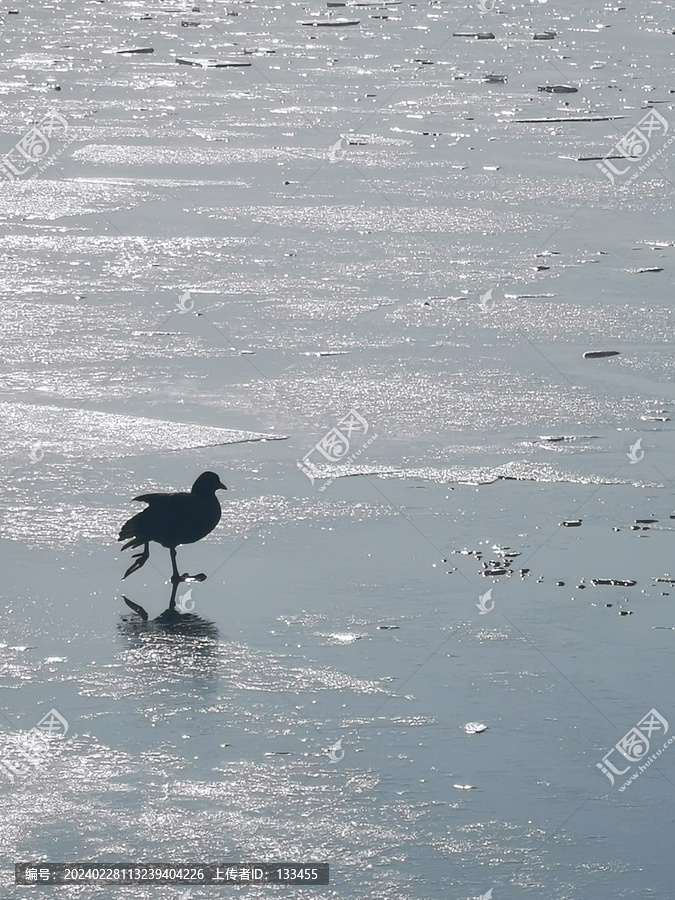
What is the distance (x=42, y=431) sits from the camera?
28.0ft

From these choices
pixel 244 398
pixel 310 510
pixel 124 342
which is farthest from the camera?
pixel 124 342

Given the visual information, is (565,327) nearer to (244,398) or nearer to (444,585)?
(244,398)

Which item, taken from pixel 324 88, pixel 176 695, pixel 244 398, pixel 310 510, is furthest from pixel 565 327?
pixel 324 88

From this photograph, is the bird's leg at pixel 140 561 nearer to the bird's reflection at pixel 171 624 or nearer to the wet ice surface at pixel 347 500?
the wet ice surface at pixel 347 500

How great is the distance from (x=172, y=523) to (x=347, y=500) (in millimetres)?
1237

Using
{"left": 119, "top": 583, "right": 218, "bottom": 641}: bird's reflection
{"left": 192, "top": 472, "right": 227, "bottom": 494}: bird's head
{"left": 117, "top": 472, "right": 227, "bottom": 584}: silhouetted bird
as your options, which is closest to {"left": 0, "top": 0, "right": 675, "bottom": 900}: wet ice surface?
{"left": 119, "top": 583, "right": 218, "bottom": 641}: bird's reflection

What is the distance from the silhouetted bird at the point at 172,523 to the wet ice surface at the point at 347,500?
16 cm

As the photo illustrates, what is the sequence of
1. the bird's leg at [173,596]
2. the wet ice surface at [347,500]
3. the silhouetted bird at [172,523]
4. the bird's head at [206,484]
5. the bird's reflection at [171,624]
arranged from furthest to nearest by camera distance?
1. the bird's head at [206,484]
2. the silhouetted bird at [172,523]
3. the bird's leg at [173,596]
4. the bird's reflection at [171,624]
5. the wet ice surface at [347,500]

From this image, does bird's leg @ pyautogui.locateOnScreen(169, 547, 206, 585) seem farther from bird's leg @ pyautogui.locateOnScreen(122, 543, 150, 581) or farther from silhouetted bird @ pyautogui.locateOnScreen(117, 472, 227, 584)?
bird's leg @ pyautogui.locateOnScreen(122, 543, 150, 581)

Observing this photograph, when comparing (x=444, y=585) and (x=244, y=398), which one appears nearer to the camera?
(x=444, y=585)

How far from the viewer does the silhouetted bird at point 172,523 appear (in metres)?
6.69

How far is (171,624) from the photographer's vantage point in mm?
6328

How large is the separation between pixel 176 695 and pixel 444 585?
149 cm

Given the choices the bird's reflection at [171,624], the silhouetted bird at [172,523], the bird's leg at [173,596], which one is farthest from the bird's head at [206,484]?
the bird's reflection at [171,624]
